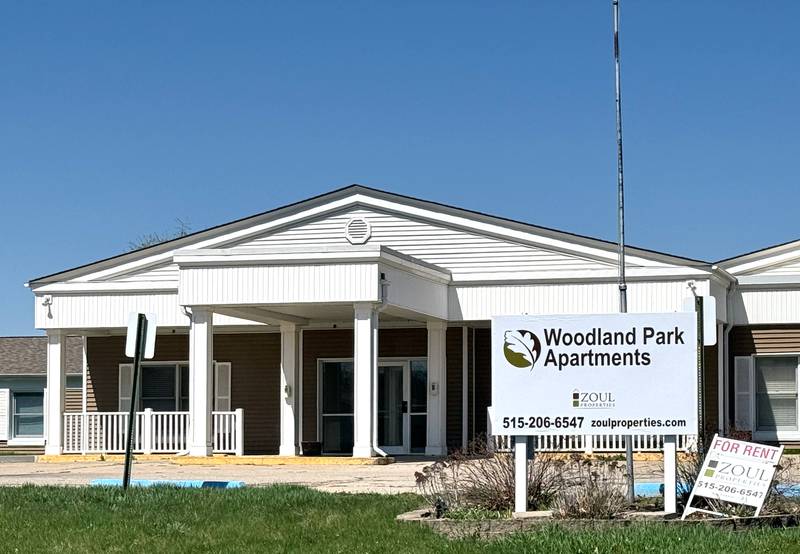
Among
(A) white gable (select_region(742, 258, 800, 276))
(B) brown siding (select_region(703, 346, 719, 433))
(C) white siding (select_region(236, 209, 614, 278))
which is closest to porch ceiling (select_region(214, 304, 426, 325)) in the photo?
(C) white siding (select_region(236, 209, 614, 278))

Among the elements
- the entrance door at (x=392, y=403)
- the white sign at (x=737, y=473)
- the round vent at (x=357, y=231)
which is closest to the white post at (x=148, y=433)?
the entrance door at (x=392, y=403)

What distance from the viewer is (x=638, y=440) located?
96.1ft

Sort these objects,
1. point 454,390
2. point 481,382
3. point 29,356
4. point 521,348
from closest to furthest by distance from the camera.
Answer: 1. point 521,348
2. point 454,390
3. point 481,382
4. point 29,356

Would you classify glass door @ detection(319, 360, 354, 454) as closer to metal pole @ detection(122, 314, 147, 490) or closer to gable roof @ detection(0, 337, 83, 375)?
gable roof @ detection(0, 337, 83, 375)

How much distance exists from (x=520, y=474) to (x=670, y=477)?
1517mm

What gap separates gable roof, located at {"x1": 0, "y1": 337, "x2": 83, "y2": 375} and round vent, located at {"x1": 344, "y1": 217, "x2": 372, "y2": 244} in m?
15.1

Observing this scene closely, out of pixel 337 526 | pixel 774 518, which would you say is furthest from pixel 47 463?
pixel 774 518

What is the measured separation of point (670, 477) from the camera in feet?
45.2

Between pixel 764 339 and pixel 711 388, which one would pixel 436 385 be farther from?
pixel 764 339

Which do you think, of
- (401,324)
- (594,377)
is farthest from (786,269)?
(594,377)

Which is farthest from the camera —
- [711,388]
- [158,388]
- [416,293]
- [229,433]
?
[158,388]

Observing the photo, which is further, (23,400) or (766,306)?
(23,400)

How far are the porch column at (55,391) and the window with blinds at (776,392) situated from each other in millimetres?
15855

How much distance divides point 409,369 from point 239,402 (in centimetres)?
432
